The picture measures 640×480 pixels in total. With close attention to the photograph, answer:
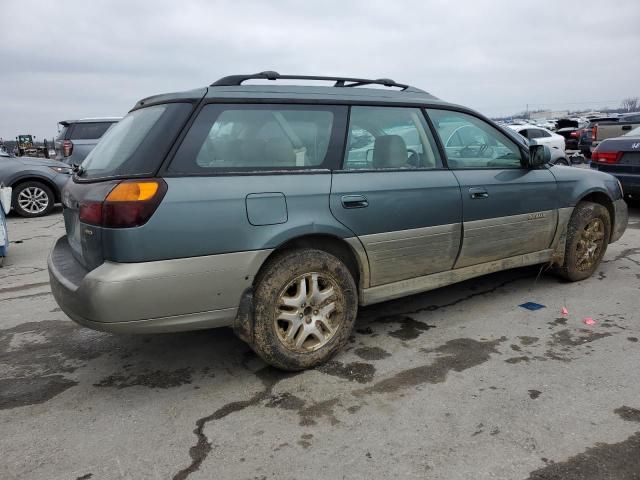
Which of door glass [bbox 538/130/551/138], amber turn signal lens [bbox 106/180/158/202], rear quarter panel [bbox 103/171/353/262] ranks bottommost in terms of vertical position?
rear quarter panel [bbox 103/171/353/262]

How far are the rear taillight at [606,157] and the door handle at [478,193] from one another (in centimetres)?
502

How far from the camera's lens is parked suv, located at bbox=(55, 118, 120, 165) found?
39.6 feet

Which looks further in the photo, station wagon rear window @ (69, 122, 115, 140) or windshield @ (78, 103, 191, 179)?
station wagon rear window @ (69, 122, 115, 140)

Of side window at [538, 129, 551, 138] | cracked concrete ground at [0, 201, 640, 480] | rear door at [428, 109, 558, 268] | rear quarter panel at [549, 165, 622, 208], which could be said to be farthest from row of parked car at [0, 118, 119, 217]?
side window at [538, 129, 551, 138]

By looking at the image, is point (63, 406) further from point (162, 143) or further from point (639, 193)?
point (639, 193)

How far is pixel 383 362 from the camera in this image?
323cm

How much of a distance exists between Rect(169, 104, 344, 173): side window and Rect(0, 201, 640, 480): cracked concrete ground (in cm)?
129

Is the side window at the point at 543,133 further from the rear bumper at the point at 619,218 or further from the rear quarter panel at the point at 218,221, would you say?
the rear quarter panel at the point at 218,221

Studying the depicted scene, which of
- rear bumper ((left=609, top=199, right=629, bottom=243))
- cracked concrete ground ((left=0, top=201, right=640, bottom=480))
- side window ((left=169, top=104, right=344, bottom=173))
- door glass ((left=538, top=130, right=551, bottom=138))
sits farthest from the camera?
door glass ((left=538, top=130, right=551, bottom=138))

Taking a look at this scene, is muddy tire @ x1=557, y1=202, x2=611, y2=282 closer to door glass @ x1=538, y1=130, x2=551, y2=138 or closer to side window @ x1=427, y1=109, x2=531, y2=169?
side window @ x1=427, y1=109, x2=531, y2=169

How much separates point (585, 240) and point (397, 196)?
237cm

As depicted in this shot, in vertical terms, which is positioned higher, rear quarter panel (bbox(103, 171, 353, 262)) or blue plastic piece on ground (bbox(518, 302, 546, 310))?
rear quarter panel (bbox(103, 171, 353, 262))

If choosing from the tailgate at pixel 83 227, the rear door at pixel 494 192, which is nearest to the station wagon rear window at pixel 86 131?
the tailgate at pixel 83 227

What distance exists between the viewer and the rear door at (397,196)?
3.18 meters
